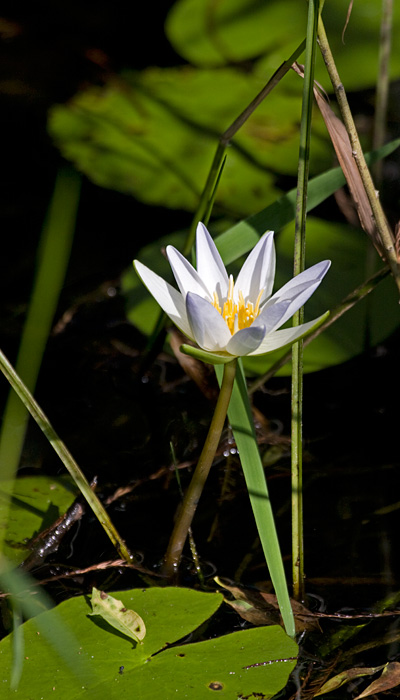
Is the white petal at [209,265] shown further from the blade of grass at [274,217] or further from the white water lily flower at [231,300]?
the blade of grass at [274,217]

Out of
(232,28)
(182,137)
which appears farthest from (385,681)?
(232,28)

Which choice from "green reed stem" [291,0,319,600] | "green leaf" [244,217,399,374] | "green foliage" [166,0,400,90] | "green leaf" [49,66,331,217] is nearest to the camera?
"green reed stem" [291,0,319,600]

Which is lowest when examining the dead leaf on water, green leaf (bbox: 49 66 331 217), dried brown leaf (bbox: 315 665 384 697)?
dried brown leaf (bbox: 315 665 384 697)

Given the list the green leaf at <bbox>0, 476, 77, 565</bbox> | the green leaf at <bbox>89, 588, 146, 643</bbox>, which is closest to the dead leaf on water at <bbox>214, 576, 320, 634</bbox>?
the green leaf at <bbox>89, 588, 146, 643</bbox>

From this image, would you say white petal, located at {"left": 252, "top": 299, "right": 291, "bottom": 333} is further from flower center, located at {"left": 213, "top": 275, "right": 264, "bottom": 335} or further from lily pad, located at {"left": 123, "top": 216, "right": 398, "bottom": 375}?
lily pad, located at {"left": 123, "top": 216, "right": 398, "bottom": 375}

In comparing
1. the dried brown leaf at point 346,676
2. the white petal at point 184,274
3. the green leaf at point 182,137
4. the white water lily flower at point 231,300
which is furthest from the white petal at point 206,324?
the green leaf at point 182,137

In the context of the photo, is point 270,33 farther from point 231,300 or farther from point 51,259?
point 51,259
